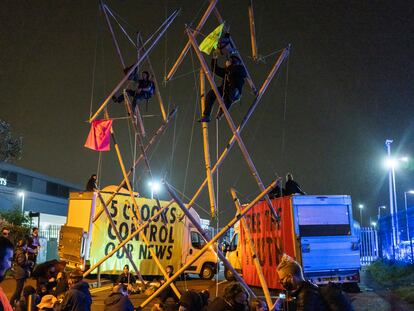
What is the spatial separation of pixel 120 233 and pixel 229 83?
901 centimetres

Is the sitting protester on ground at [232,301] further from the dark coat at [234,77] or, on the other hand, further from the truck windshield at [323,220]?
the truck windshield at [323,220]

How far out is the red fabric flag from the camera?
10609mm

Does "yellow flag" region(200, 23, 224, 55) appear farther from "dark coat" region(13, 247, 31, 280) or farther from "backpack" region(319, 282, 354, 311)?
"dark coat" region(13, 247, 31, 280)

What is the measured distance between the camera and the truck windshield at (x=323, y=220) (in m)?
12.0

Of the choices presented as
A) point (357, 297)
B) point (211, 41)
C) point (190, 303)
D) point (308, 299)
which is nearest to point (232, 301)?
point (190, 303)

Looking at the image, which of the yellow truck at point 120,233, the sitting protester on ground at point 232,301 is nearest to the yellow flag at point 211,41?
the sitting protester on ground at point 232,301

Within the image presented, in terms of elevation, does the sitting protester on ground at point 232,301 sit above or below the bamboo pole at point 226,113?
below

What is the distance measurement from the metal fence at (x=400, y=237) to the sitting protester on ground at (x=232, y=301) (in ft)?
37.3

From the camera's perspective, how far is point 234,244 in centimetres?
1755

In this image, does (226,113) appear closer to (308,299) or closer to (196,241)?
(308,299)

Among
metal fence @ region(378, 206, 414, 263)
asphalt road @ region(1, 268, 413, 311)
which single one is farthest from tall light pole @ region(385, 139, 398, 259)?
asphalt road @ region(1, 268, 413, 311)

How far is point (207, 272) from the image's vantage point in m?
18.0

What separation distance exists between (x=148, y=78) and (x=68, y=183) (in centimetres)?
5173

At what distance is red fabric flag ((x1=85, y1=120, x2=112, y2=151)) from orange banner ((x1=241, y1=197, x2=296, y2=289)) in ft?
16.2
